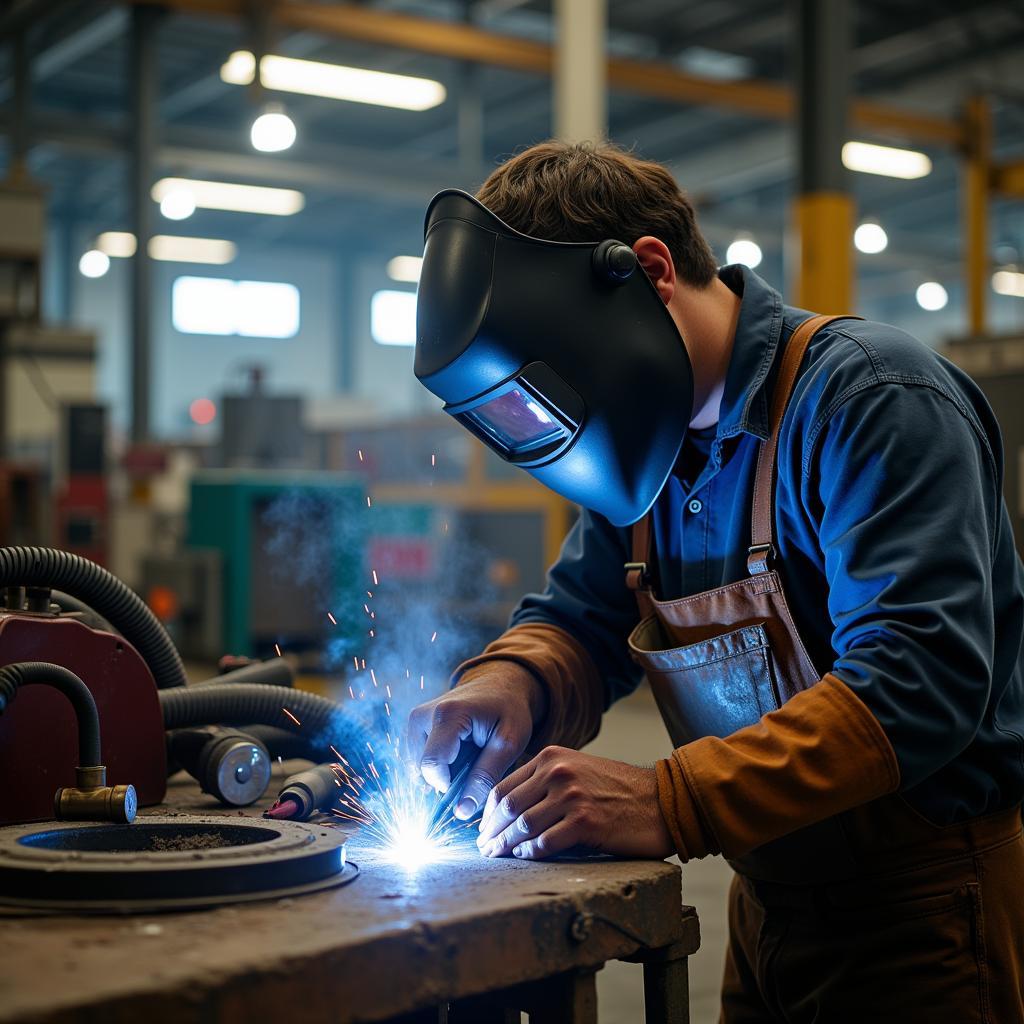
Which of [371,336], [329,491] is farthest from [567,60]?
[371,336]

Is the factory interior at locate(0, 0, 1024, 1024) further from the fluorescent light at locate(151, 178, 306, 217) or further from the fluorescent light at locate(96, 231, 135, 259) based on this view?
the fluorescent light at locate(96, 231, 135, 259)

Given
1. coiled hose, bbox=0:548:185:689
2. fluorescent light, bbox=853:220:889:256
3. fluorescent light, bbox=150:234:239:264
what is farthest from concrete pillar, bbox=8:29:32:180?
coiled hose, bbox=0:548:185:689

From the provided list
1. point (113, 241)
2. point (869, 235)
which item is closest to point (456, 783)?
point (869, 235)

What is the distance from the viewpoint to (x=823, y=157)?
5258 mm

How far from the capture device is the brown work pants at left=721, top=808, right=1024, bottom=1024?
122 cm

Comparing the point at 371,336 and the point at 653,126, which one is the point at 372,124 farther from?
the point at 371,336

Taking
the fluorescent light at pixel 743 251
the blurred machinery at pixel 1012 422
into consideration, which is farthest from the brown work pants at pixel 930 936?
the fluorescent light at pixel 743 251

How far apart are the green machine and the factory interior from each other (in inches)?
0.7

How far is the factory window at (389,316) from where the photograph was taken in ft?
60.0

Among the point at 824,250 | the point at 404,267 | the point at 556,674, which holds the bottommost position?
the point at 556,674

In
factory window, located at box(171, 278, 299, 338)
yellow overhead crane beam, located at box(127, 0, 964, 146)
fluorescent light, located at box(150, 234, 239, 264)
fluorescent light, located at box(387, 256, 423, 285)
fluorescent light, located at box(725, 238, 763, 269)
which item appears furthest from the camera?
factory window, located at box(171, 278, 299, 338)

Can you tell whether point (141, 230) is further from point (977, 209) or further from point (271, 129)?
point (977, 209)

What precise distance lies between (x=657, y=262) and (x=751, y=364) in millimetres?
146

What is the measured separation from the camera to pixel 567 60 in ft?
16.9
